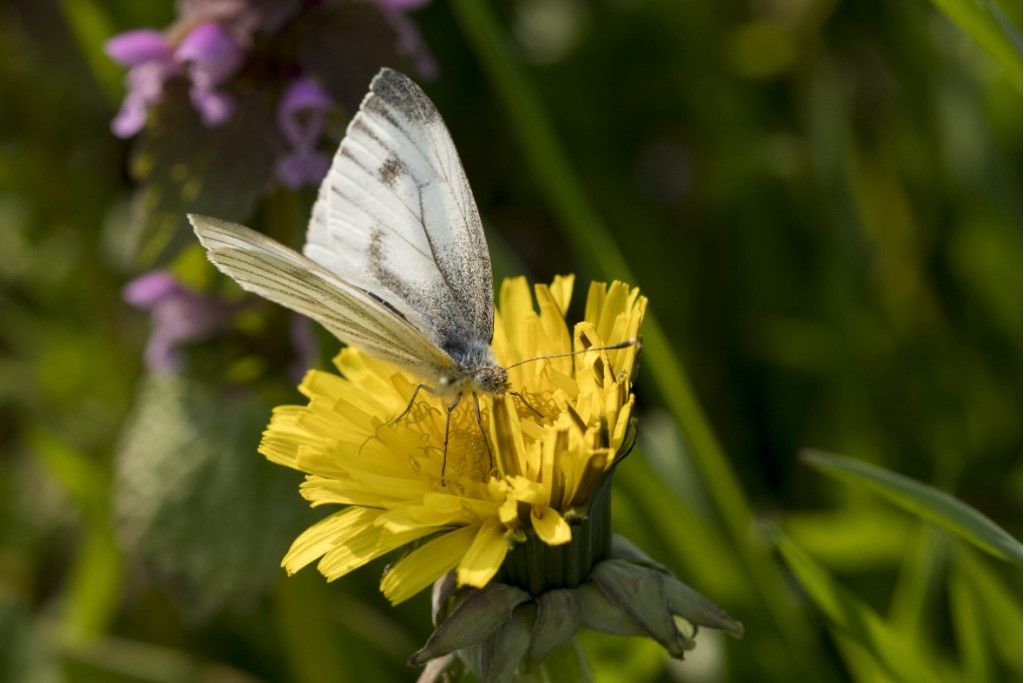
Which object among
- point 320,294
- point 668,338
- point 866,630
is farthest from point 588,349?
point 668,338

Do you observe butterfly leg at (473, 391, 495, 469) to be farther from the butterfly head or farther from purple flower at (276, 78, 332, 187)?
purple flower at (276, 78, 332, 187)

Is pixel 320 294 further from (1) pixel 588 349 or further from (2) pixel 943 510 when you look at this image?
(2) pixel 943 510

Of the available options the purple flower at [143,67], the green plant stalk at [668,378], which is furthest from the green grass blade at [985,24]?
the purple flower at [143,67]

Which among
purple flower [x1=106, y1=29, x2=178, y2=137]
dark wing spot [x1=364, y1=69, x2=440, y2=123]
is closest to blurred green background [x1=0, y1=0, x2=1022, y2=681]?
purple flower [x1=106, y1=29, x2=178, y2=137]

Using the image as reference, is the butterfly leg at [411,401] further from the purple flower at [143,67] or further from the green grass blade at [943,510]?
the purple flower at [143,67]

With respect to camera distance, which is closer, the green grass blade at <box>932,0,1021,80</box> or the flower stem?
the flower stem

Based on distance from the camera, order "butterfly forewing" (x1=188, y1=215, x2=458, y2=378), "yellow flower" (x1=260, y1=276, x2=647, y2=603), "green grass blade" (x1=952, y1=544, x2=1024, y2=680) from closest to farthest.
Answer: "yellow flower" (x1=260, y1=276, x2=647, y2=603)
"butterfly forewing" (x1=188, y1=215, x2=458, y2=378)
"green grass blade" (x1=952, y1=544, x2=1024, y2=680)

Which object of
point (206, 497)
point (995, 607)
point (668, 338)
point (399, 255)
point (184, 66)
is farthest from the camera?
point (668, 338)

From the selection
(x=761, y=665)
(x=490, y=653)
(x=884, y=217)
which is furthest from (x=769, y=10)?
(x=490, y=653)
